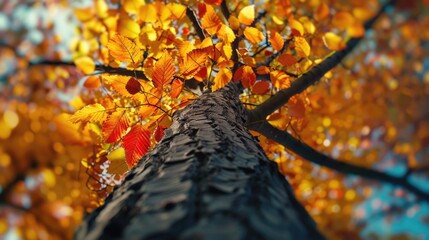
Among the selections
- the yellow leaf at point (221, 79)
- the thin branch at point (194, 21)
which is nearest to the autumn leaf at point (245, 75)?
the yellow leaf at point (221, 79)

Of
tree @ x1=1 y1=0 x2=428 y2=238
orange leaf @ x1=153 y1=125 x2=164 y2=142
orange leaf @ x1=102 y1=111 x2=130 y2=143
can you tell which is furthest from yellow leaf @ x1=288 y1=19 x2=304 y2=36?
orange leaf @ x1=102 y1=111 x2=130 y2=143

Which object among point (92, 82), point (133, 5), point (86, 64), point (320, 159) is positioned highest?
point (133, 5)

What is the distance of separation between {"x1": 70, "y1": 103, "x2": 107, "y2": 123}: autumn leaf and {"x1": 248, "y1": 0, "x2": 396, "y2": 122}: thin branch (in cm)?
111

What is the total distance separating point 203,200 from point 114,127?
71.1 inches

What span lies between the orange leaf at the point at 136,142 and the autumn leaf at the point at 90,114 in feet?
1.28

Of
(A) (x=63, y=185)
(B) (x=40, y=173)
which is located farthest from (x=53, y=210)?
(A) (x=63, y=185)

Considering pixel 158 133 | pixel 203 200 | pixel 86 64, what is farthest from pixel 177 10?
pixel 203 200

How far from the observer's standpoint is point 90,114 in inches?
93.0

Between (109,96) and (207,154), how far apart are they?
2577mm

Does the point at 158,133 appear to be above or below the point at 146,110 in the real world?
below

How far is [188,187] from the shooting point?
0.80m

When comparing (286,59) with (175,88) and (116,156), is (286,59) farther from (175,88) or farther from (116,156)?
(116,156)

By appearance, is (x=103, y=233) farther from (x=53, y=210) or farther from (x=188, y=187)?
(x=53, y=210)

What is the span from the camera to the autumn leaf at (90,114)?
2.26 meters
